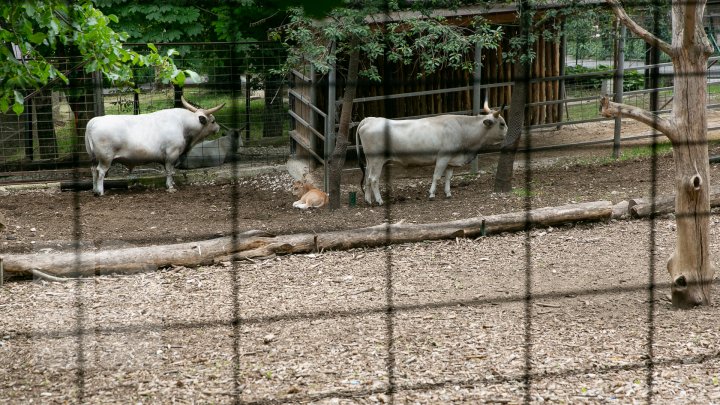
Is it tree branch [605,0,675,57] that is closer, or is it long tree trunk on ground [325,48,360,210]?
tree branch [605,0,675,57]

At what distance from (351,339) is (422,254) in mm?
1513

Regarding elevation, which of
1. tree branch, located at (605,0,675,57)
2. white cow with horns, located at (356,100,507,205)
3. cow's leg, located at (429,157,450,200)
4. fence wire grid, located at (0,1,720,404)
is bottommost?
fence wire grid, located at (0,1,720,404)

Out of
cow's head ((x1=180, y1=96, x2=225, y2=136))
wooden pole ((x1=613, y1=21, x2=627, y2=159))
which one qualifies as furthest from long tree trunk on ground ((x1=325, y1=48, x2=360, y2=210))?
wooden pole ((x1=613, y1=21, x2=627, y2=159))

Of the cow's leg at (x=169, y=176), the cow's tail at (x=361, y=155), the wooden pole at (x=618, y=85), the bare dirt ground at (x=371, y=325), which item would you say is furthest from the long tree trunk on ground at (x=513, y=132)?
the cow's leg at (x=169, y=176)

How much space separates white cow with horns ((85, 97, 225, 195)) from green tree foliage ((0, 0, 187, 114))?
3719 millimetres

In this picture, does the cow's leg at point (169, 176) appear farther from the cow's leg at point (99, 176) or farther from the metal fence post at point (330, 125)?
the metal fence post at point (330, 125)

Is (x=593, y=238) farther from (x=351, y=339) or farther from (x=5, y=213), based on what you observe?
(x=5, y=213)

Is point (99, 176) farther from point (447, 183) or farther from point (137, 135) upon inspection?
point (447, 183)

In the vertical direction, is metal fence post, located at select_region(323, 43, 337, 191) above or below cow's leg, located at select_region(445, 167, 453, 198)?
above

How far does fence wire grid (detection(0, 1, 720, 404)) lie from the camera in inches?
124

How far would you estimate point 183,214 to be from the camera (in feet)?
21.5

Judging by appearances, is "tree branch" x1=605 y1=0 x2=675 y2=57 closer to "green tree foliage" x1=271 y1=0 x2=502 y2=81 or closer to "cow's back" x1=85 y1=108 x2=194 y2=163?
"green tree foliage" x1=271 y1=0 x2=502 y2=81

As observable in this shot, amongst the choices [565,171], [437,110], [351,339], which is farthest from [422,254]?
[437,110]

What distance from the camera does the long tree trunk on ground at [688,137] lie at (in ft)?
11.8
